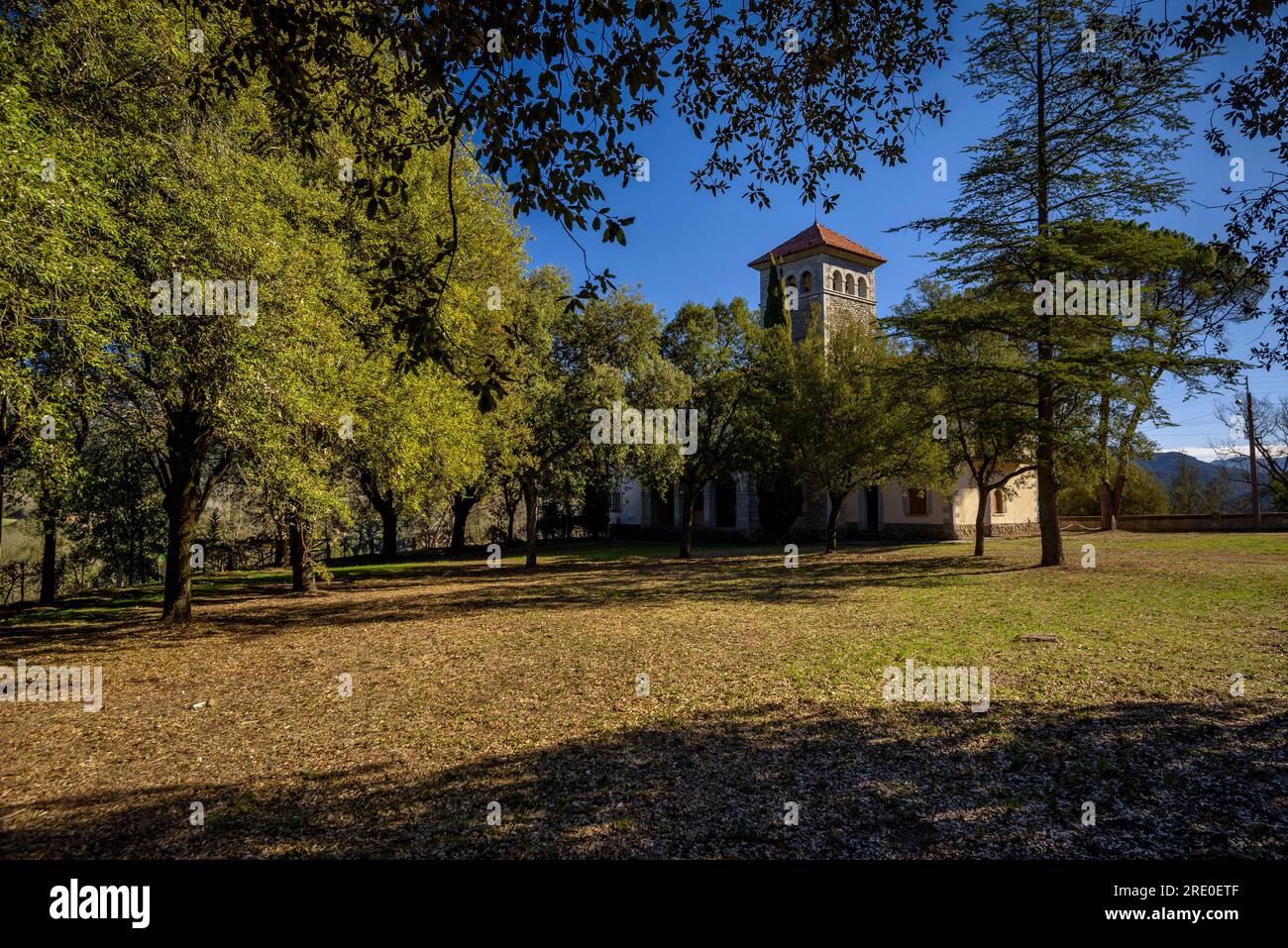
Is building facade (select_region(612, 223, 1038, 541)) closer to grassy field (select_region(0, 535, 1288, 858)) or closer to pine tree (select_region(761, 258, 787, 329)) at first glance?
pine tree (select_region(761, 258, 787, 329))

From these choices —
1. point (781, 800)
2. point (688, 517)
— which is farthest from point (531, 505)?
point (781, 800)

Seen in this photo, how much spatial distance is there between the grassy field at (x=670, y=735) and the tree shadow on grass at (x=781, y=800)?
0.09ft

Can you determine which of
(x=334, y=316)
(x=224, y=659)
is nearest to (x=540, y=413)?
(x=334, y=316)

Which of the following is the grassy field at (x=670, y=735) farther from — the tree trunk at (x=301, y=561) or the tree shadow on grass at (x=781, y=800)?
the tree trunk at (x=301, y=561)

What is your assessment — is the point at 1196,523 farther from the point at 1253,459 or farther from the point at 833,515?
the point at 833,515

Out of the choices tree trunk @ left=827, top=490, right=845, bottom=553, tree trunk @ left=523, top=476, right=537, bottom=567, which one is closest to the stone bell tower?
tree trunk @ left=827, top=490, right=845, bottom=553

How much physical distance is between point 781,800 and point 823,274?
37.7 meters

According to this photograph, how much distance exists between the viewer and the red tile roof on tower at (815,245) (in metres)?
38.2

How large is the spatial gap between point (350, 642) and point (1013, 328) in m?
19.1

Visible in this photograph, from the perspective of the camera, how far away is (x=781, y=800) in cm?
459

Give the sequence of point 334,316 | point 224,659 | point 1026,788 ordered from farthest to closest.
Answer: point 334,316, point 224,659, point 1026,788

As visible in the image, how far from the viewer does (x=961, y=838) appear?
3975 millimetres
